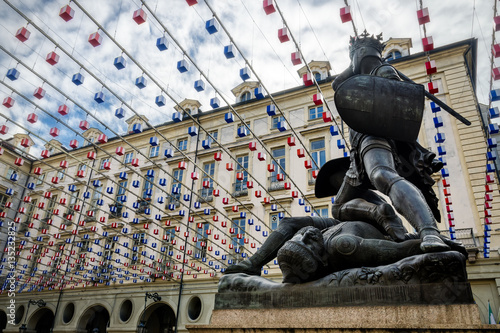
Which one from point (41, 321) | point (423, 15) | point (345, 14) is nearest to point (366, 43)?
point (345, 14)

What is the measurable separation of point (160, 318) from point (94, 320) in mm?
4734

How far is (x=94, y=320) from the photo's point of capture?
75.5 ft

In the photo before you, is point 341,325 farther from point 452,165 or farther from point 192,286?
point 192,286

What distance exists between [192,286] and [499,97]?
15999mm

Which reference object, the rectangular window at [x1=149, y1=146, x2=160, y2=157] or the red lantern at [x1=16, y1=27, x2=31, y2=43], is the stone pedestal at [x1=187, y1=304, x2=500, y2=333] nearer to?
the red lantern at [x1=16, y1=27, x2=31, y2=43]

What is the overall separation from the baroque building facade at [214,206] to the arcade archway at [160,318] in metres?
0.07

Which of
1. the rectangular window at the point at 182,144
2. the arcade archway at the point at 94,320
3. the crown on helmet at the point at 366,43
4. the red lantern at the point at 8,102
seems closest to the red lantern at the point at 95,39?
the red lantern at the point at 8,102

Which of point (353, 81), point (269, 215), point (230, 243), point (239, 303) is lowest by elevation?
point (239, 303)

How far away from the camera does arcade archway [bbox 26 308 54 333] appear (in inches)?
970

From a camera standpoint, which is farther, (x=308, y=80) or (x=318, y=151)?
(x=318, y=151)

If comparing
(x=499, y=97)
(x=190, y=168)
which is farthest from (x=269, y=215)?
(x=499, y=97)

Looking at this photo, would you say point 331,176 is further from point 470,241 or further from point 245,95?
point 245,95

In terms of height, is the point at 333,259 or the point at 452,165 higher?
the point at 452,165

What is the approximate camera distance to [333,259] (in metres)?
2.41
